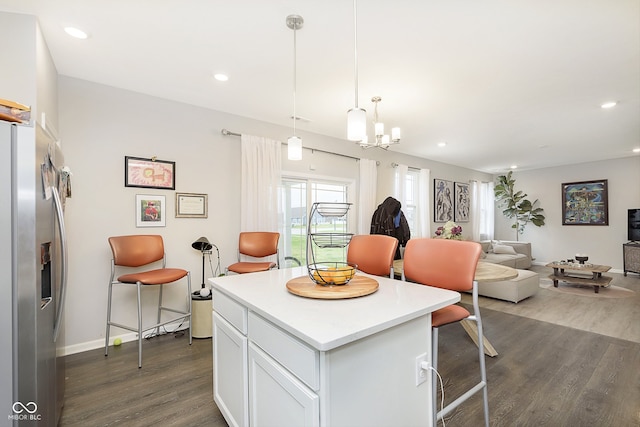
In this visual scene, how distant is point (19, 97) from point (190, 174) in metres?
1.49

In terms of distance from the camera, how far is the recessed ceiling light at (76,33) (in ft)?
6.42

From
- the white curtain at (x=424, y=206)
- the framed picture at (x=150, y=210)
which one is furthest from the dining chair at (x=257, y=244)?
the white curtain at (x=424, y=206)

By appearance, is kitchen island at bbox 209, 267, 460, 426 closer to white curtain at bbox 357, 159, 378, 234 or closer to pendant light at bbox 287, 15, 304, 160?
pendant light at bbox 287, 15, 304, 160

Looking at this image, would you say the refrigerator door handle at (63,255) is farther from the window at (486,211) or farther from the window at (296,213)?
the window at (486,211)

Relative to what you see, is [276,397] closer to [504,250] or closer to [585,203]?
[504,250]

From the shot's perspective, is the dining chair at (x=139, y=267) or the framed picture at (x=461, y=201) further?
the framed picture at (x=461, y=201)

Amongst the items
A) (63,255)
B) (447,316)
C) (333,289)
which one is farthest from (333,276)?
(63,255)

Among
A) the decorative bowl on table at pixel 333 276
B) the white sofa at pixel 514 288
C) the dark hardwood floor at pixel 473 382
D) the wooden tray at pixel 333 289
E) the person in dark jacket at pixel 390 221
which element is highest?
the person in dark jacket at pixel 390 221

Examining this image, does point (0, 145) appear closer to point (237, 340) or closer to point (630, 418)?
point (237, 340)

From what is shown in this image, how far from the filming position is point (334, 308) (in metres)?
1.13

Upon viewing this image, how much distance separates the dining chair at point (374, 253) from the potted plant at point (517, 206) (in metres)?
6.90

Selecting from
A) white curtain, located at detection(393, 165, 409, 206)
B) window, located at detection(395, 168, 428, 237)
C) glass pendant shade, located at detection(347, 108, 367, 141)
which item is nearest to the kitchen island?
glass pendant shade, located at detection(347, 108, 367, 141)

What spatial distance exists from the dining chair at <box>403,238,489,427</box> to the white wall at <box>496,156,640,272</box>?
7.07 meters

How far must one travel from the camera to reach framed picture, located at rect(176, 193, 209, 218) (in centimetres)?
312
